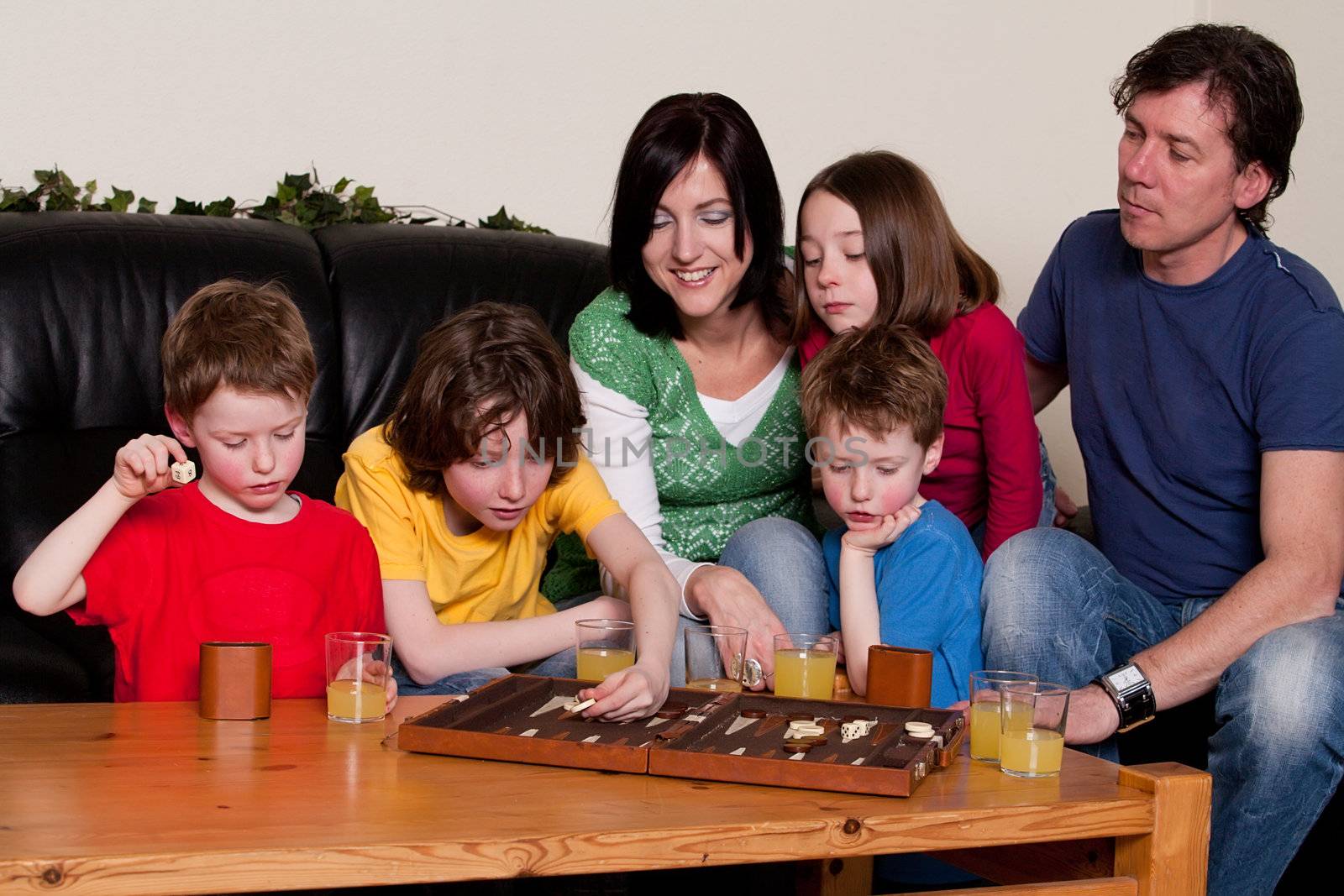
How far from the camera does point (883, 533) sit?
2.02 meters

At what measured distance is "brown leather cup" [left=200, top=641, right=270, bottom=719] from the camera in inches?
63.1

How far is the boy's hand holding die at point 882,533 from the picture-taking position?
6.63 feet

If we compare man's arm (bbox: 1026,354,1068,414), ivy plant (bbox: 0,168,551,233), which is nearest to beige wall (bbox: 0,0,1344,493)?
ivy plant (bbox: 0,168,551,233)

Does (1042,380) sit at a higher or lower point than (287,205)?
lower

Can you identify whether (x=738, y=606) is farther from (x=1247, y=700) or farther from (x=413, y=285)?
(x=413, y=285)

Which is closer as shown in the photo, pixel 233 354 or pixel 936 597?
pixel 233 354

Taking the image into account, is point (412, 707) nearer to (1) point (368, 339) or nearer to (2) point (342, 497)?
(2) point (342, 497)

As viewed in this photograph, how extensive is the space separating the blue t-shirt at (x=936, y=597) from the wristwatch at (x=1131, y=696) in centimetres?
20

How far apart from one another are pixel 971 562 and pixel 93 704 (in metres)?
1.27

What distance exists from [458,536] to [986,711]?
3.07ft

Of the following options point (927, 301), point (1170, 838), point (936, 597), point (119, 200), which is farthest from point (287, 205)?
point (1170, 838)

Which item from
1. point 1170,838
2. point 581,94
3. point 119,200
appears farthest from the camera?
point 581,94

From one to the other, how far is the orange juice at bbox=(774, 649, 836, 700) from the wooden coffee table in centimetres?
28

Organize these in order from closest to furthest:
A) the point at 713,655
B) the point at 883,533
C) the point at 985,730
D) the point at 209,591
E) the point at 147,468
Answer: the point at 985,730
the point at 147,468
the point at 713,655
the point at 209,591
the point at 883,533
